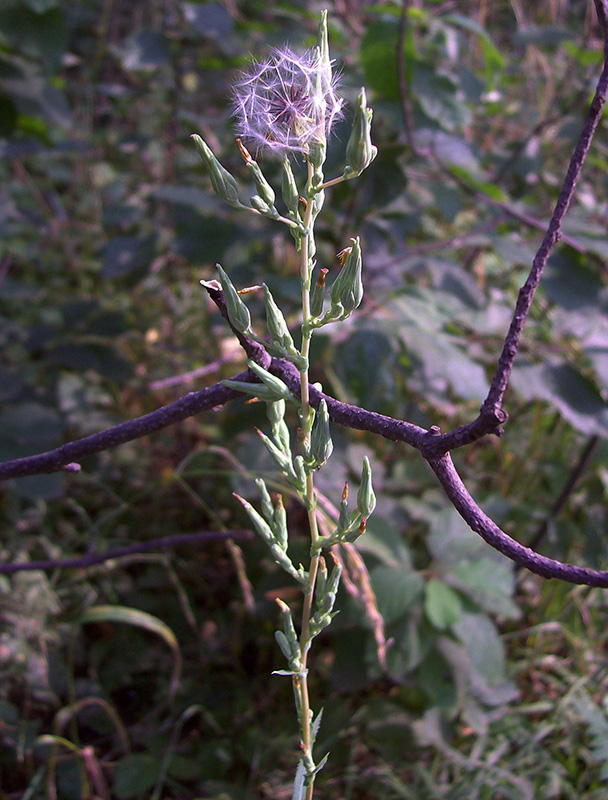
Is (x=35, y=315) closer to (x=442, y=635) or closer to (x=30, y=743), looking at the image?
(x=30, y=743)

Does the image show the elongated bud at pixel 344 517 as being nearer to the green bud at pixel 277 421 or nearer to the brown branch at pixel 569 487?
the green bud at pixel 277 421

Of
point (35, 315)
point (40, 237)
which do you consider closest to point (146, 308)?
point (35, 315)

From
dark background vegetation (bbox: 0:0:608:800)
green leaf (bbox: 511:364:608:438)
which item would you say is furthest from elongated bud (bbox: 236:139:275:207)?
green leaf (bbox: 511:364:608:438)

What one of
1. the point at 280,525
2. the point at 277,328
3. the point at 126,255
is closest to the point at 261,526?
the point at 280,525

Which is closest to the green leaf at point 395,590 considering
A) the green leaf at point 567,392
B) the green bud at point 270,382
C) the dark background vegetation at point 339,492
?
the dark background vegetation at point 339,492

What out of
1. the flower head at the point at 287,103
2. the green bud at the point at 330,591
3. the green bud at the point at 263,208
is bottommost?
the green bud at the point at 330,591

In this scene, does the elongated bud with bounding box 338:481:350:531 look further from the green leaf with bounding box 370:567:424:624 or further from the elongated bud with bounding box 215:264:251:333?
the green leaf with bounding box 370:567:424:624
